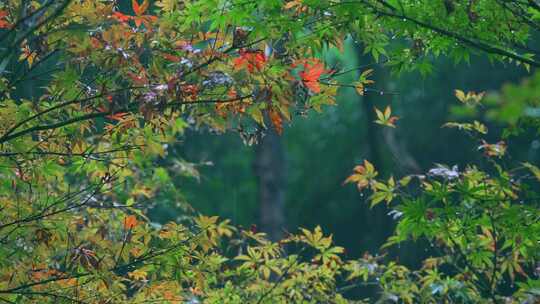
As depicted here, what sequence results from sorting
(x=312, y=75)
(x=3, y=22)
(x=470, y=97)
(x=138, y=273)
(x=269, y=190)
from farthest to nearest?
(x=269, y=190) → (x=470, y=97) → (x=138, y=273) → (x=3, y=22) → (x=312, y=75)

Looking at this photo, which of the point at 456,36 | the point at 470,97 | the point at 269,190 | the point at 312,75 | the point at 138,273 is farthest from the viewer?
the point at 269,190

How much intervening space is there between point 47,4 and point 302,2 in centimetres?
108

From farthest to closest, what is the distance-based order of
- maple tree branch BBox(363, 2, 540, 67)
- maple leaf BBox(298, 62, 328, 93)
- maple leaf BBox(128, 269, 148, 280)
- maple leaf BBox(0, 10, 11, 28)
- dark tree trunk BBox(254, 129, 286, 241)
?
1. dark tree trunk BBox(254, 129, 286, 241)
2. maple leaf BBox(128, 269, 148, 280)
3. maple leaf BBox(0, 10, 11, 28)
4. maple tree branch BBox(363, 2, 540, 67)
5. maple leaf BBox(298, 62, 328, 93)

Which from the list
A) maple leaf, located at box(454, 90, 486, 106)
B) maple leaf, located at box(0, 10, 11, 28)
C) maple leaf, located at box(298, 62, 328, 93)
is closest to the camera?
maple leaf, located at box(298, 62, 328, 93)

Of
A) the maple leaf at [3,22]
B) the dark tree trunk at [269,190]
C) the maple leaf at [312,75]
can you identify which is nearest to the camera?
the maple leaf at [312,75]

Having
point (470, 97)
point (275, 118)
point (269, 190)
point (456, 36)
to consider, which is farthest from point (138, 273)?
point (269, 190)

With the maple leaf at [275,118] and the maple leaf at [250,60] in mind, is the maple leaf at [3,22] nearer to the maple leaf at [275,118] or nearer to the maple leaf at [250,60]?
the maple leaf at [250,60]

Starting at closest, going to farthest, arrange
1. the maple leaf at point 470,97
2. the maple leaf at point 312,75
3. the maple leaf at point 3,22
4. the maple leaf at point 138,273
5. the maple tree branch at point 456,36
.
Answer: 1. the maple leaf at point 312,75
2. the maple tree branch at point 456,36
3. the maple leaf at point 3,22
4. the maple leaf at point 138,273
5. the maple leaf at point 470,97

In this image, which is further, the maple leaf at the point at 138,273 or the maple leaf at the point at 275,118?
the maple leaf at the point at 138,273

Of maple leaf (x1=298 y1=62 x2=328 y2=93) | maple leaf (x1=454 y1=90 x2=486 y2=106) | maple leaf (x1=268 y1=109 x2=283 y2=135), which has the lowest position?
maple leaf (x1=268 y1=109 x2=283 y2=135)

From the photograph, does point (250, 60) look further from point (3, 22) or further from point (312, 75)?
point (3, 22)

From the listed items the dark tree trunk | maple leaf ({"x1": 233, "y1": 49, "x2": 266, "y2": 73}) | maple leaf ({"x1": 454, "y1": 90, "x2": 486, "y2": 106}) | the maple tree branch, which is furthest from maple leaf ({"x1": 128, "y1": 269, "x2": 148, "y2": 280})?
the dark tree trunk

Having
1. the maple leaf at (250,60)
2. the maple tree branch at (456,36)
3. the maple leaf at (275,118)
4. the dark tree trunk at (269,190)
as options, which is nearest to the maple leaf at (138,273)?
the maple leaf at (275,118)

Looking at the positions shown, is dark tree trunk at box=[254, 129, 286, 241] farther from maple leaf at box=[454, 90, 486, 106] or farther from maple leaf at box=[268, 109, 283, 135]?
maple leaf at box=[268, 109, 283, 135]
